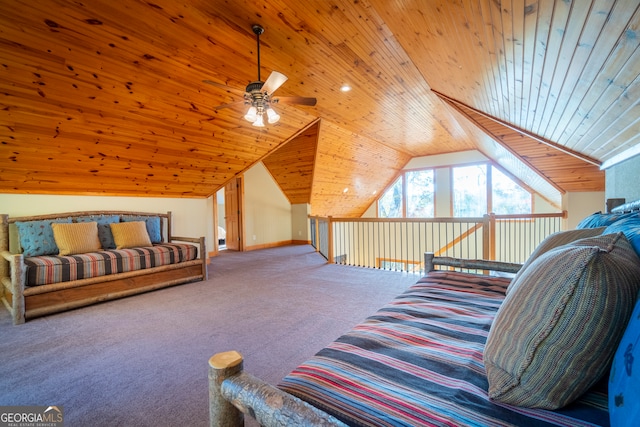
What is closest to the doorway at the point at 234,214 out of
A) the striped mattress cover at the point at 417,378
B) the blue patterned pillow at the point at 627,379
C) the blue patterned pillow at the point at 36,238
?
the blue patterned pillow at the point at 36,238

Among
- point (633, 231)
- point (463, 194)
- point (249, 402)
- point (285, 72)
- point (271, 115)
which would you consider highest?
point (285, 72)

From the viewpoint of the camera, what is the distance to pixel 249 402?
2.26ft

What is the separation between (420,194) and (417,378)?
27.4 ft

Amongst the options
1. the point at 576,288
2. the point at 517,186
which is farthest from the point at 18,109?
the point at 517,186

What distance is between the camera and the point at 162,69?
2.97m

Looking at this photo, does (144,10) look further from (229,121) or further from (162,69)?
(229,121)

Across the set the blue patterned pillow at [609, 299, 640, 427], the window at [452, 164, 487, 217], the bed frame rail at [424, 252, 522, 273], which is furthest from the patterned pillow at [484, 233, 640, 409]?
the window at [452, 164, 487, 217]

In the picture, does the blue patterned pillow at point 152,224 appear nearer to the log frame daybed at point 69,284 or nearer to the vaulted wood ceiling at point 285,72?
the log frame daybed at point 69,284

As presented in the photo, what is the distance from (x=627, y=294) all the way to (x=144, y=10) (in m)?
3.28

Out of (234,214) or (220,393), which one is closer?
(220,393)

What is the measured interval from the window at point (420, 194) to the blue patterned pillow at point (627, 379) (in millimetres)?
8213

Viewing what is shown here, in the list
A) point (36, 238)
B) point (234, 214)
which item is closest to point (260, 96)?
point (36, 238)

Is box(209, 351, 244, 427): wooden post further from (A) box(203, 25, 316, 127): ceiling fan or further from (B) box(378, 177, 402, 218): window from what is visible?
(B) box(378, 177, 402, 218): window

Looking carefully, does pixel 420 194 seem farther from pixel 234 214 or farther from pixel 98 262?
pixel 98 262
